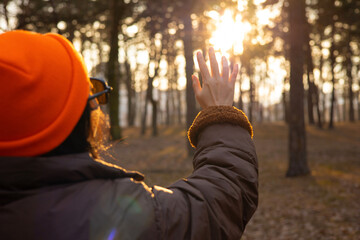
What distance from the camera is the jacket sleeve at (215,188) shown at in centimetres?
120

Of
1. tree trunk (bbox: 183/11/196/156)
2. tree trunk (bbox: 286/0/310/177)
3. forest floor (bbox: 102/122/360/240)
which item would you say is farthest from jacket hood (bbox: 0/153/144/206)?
tree trunk (bbox: 183/11/196/156)

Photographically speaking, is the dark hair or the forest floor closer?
the dark hair

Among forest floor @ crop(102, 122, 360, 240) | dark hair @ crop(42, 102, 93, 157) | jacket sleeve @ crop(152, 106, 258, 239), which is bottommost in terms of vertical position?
forest floor @ crop(102, 122, 360, 240)

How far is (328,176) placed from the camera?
1034cm

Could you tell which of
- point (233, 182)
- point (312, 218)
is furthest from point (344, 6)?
point (233, 182)

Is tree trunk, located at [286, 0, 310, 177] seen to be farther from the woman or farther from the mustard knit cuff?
the woman

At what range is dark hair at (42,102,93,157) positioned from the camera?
1232mm

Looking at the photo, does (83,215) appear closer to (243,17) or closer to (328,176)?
(243,17)

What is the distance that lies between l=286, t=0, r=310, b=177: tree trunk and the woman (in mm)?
9330

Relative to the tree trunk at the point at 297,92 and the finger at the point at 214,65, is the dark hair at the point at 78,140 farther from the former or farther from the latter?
the tree trunk at the point at 297,92

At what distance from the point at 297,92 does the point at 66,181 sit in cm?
973

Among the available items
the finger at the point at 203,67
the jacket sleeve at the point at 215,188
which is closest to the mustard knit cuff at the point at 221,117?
the jacket sleeve at the point at 215,188

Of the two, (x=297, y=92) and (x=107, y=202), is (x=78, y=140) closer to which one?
(x=107, y=202)

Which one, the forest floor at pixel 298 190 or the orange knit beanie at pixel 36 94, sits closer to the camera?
the orange knit beanie at pixel 36 94
